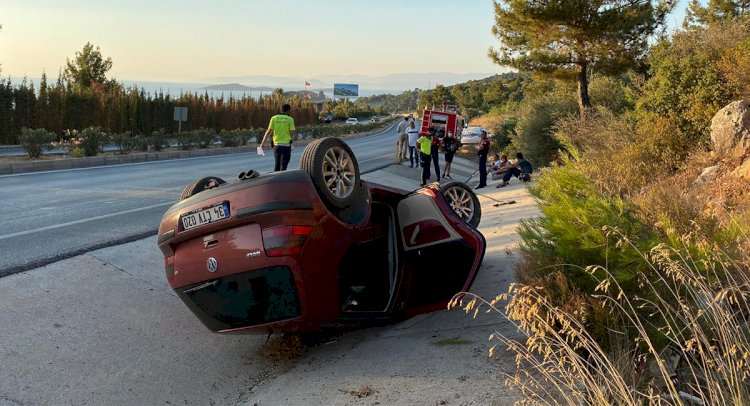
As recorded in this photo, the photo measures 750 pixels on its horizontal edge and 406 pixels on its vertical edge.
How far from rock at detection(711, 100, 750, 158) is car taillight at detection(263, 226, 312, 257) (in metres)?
9.10

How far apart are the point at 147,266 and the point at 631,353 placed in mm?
5004

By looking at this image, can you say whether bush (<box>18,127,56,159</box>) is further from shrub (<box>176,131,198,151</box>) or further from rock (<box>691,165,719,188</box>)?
rock (<box>691,165,719,188</box>)

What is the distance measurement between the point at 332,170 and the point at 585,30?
2028cm

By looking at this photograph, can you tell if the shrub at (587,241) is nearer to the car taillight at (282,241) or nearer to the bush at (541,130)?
the car taillight at (282,241)

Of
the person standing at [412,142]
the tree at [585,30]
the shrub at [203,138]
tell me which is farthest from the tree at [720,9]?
the shrub at [203,138]

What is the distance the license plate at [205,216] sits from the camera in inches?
152

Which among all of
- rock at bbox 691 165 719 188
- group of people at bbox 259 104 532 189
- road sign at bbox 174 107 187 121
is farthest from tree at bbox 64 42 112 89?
rock at bbox 691 165 719 188

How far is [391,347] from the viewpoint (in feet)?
14.9

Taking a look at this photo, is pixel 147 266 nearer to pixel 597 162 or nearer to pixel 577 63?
pixel 597 162

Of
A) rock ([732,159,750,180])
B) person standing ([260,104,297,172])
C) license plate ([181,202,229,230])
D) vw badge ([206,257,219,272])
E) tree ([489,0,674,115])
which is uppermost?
tree ([489,0,674,115])

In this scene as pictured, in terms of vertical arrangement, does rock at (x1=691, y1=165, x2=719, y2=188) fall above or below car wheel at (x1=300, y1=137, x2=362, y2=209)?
below

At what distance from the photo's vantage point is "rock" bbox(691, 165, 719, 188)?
922 cm

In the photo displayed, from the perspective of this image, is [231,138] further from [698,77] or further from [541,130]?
[698,77]

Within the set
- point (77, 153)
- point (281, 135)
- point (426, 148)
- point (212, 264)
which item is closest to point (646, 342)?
point (212, 264)
